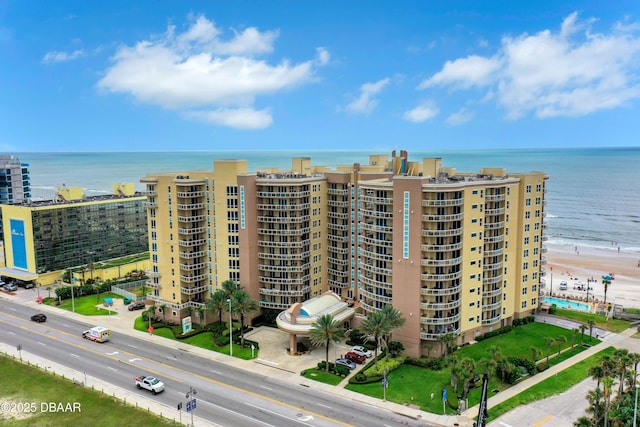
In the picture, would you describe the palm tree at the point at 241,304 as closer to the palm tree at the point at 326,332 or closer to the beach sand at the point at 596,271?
the palm tree at the point at 326,332

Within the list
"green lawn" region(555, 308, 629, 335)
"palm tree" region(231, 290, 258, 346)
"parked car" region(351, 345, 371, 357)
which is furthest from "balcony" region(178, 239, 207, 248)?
"green lawn" region(555, 308, 629, 335)

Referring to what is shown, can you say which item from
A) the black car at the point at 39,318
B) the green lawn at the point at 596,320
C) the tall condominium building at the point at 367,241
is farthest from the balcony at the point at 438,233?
the black car at the point at 39,318

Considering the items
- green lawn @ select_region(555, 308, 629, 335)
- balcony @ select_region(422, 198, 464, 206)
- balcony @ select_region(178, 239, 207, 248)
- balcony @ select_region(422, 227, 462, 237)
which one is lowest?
green lawn @ select_region(555, 308, 629, 335)

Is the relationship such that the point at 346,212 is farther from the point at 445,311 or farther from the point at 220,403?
the point at 220,403

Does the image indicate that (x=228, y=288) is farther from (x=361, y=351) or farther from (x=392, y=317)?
(x=392, y=317)

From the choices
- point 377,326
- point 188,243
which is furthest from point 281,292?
point 377,326

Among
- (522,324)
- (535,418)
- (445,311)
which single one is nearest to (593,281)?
(522,324)

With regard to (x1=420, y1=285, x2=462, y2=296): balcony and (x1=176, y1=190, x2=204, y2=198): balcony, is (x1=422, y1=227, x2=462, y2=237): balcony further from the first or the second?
(x1=176, y1=190, x2=204, y2=198): balcony
